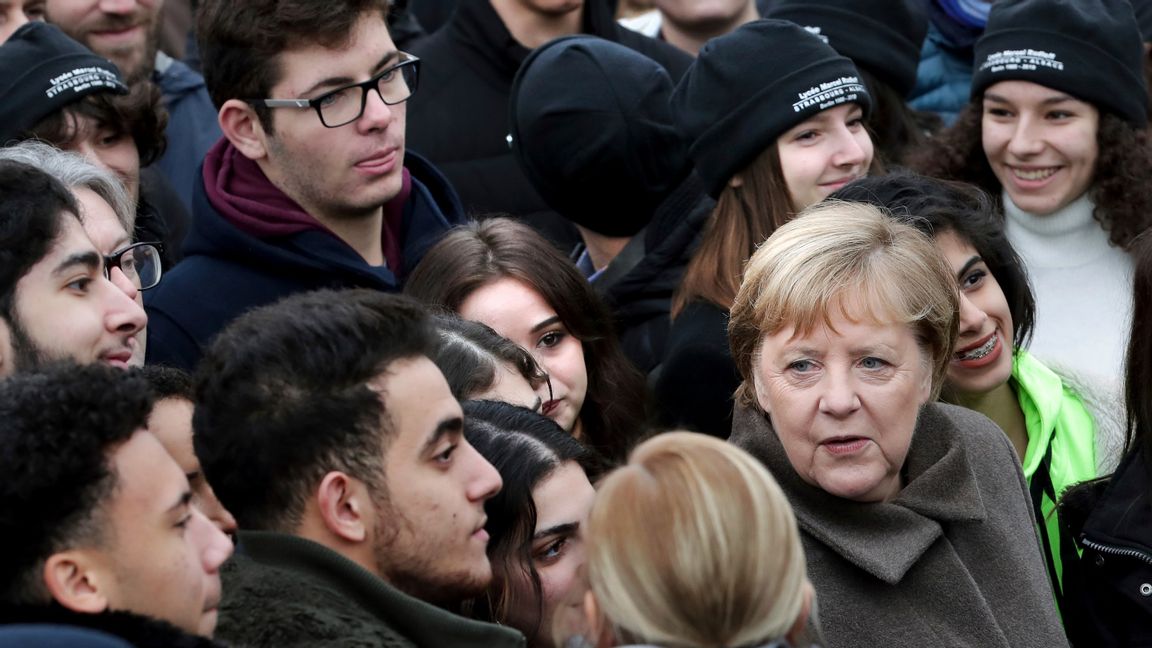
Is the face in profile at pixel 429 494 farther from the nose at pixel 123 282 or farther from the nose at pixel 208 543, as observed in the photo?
the nose at pixel 123 282

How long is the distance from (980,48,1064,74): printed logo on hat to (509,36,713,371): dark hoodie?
1.01 m

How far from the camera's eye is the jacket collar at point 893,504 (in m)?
3.35

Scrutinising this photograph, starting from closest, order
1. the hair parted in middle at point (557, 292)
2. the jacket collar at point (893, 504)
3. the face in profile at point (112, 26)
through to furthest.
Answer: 1. the jacket collar at point (893, 504)
2. the hair parted in middle at point (557, 292)
3. the face in profile at point (112, 26)

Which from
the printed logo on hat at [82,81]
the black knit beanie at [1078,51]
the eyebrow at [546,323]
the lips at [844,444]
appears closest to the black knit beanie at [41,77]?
the printed logo on hat at [82,81]

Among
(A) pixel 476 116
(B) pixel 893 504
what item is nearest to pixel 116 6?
(A) pixel 476 116

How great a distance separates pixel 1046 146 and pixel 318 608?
322 cm

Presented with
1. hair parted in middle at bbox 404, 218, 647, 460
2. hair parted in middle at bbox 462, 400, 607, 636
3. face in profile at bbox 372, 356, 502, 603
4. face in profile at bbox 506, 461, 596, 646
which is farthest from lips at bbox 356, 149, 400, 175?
face in profile at bbox 372, 356, 502, 603

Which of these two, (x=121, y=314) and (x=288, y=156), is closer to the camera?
(x=121, y=314)

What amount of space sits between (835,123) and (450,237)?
117 centimetres

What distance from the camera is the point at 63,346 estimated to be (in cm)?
343

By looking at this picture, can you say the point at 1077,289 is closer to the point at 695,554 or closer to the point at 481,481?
the point at 481,481

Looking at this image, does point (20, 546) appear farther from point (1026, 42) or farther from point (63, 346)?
point (1026, 42)

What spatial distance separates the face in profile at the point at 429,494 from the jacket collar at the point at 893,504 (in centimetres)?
79

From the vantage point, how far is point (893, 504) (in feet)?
11.4
